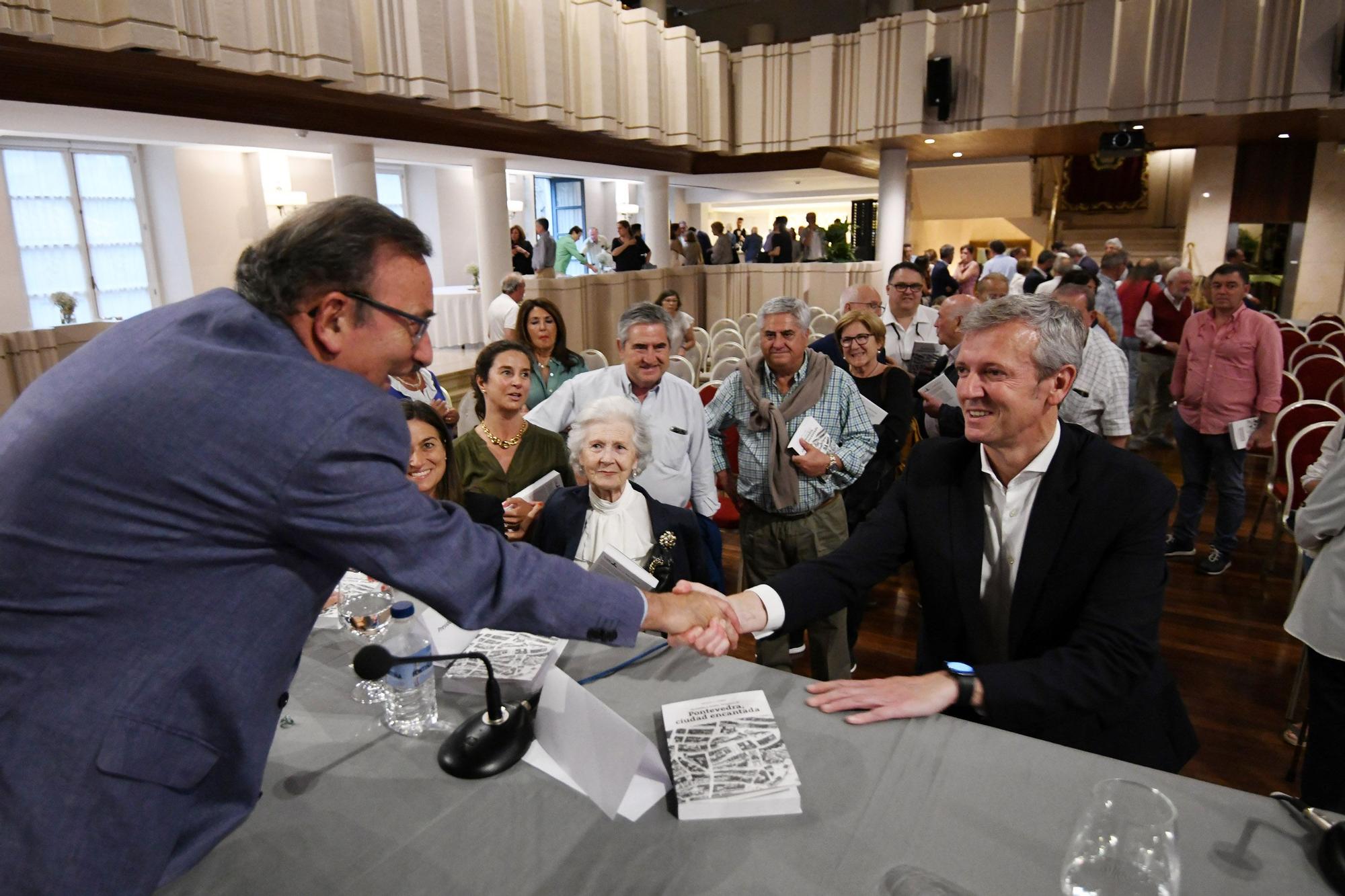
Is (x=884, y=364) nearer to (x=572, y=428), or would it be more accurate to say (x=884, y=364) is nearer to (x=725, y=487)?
(x=725, y=487)

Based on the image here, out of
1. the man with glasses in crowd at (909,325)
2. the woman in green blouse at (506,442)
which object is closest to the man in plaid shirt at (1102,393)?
the man with glasses in crowd at (909,325)

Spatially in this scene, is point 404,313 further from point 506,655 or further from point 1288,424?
point 1288,424

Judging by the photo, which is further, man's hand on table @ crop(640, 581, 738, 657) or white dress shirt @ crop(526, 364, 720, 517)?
white dress shirt @ crop(526, 364, 720, 517)

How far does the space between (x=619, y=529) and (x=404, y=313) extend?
140 cm

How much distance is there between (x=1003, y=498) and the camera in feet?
6.06

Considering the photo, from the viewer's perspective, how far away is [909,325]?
16.8ft

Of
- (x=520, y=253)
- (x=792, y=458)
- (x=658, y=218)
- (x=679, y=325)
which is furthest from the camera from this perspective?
(x=658, y=218)

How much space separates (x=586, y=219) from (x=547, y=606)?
19.6 meters

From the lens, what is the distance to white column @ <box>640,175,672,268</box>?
13203mm

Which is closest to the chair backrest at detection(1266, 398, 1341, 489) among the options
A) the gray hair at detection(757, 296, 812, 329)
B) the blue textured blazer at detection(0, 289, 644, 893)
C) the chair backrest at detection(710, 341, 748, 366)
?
the gray hair at detection(757, 296, 812, 329)

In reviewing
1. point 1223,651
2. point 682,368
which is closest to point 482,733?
point 1223,651

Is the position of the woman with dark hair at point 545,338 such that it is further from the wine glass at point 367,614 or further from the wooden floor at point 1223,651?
the wine glass at point 367,614

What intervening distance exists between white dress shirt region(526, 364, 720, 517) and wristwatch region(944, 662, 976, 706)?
186 centimetres

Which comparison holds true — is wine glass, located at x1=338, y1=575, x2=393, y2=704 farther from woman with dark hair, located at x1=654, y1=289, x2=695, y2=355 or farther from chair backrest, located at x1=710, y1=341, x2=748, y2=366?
chair backrest, located at x1=710, y1=341, x2=748, y2=366
